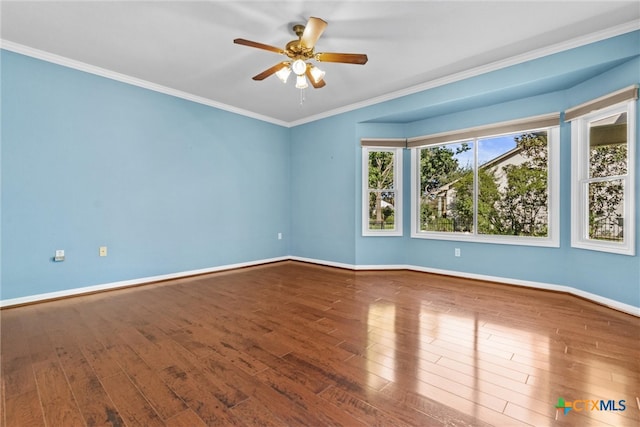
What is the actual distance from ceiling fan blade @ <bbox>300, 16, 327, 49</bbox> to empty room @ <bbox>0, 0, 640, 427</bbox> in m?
0.24

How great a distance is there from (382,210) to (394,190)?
0.40m

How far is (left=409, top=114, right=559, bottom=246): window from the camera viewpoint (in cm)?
370

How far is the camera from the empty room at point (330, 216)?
5.58 feet

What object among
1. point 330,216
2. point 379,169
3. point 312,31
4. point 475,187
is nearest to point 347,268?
point 330,216

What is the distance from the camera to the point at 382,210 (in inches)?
195

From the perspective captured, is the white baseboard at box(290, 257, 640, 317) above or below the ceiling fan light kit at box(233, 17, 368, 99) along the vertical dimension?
below

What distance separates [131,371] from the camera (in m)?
1.84

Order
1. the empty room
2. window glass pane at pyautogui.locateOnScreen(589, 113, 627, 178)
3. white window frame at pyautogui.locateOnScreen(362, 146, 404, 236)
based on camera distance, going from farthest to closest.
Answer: white window frame at pyautogui.locateOnScreen(362, 146, 404, 236) → window glass pane at pyautogui.locateOnScreen(589, 113, 627, 178) → the empty room

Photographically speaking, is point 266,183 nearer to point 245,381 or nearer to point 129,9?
point 129,9

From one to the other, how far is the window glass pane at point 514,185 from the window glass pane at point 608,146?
48 centimetres

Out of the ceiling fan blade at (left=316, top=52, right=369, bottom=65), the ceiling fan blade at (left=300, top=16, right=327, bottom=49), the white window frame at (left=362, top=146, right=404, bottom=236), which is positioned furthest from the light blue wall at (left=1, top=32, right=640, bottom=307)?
the ceiling fan blade at (left=300, top=16, right=327, bottom=49)

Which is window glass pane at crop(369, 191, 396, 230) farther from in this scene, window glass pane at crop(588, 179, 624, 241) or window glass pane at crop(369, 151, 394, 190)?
window glass pane at crop(588, 179, 624, 241)

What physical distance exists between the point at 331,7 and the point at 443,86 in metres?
2.16

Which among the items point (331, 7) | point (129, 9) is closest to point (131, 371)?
point (129, 9)
